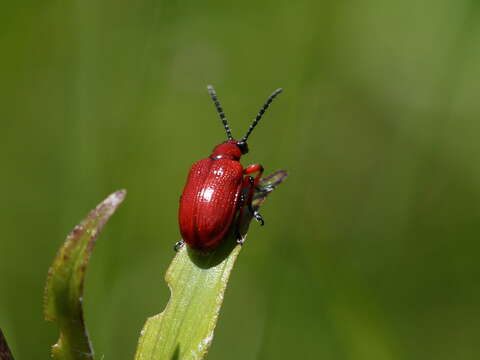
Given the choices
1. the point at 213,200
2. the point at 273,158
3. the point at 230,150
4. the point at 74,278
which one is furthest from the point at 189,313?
the point at 273,158

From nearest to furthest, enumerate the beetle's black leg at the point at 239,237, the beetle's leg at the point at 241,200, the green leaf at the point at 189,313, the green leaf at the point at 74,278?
the green leaf at the point at 74,278 < the green leaf at the point at 189,313 < the beetle's black leg at the point at 239,237 < the beetle's leg at the point at 241,200

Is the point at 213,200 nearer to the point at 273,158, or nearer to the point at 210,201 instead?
the point at 210,201

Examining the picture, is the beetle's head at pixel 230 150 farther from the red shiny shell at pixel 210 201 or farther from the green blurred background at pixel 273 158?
the green blurred background at pixel 273 158

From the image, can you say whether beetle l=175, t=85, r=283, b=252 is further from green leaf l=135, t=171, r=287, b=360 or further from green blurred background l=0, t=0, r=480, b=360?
green blurred background l=0, t=0, r=480, b=360

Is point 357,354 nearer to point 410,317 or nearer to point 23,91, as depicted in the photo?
point 410,317

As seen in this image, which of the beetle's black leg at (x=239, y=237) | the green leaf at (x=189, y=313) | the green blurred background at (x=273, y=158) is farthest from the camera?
the green blurred background at (x=273, y=158)

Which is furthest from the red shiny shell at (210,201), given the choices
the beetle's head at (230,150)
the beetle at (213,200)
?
the beetle's head at (230,150)

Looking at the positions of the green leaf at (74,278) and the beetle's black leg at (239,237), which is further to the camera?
the beetle's black leg at (239,237)
